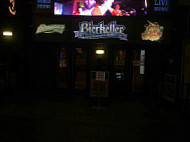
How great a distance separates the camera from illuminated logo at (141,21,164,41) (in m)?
9.77

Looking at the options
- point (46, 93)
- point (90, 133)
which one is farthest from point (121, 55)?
point (90, 133)

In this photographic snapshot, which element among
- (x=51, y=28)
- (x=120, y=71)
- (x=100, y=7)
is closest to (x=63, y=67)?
(x=51, y=28)

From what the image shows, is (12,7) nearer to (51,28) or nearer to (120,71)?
(51,28)

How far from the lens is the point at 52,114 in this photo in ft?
22.7

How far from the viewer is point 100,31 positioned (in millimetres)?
10055

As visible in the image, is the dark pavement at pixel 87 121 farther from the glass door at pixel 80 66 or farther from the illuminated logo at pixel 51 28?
the illuminated logo at pixel 51 28

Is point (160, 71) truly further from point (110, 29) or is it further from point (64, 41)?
point (64, 41)

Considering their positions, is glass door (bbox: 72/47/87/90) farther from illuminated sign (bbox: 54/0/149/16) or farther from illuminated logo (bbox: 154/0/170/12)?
illuminated logo (bbox: 154/0/170/12)

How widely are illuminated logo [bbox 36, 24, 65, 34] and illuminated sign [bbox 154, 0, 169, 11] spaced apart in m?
4.90

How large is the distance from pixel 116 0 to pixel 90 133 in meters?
7.51

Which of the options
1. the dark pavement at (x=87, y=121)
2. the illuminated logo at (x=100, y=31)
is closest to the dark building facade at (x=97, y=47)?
the illuminated logo at (x=100, y=31)

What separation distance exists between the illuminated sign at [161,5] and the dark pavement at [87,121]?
467cm

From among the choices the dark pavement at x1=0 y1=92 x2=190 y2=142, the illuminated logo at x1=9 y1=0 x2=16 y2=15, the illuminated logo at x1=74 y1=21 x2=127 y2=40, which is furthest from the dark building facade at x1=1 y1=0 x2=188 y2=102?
the dark pavement at x1=0 y1=92 x2=190 y2=142

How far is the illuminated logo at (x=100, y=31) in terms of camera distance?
9922 millimetres
